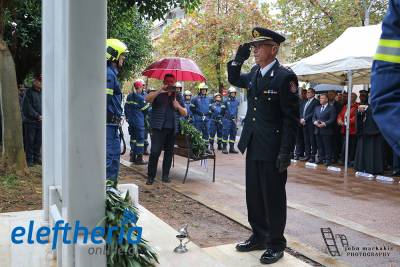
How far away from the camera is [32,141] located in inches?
373

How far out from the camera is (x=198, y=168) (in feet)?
34.4

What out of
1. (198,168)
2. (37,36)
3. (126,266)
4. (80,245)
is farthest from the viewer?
(37,36)

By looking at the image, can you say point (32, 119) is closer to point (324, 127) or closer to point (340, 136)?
point (324, 127)

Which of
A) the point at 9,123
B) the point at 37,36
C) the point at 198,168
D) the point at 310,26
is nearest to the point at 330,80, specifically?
the point at 198,168

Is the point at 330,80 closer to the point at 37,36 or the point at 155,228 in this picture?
the point at 37,36

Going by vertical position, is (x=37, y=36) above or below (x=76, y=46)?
above

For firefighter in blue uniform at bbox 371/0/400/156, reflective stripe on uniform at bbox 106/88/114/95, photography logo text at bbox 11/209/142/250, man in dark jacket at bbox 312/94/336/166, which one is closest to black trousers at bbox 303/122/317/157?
man in dark jacket at bbox 312/94/336/166

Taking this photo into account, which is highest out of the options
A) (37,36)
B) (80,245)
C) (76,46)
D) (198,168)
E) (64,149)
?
(37,36)

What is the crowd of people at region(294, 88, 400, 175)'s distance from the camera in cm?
1034

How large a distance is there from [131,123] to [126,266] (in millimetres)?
8043

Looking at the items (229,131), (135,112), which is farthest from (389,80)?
(229,131)

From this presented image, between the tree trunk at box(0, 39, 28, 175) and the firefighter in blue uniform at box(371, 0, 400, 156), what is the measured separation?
6.43 m

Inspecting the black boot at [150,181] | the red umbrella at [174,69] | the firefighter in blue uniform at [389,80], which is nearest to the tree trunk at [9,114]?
the black boot at [150,181]

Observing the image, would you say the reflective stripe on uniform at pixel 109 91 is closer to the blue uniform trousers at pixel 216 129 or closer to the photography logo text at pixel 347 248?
the photography logo text at pixel 347 248
